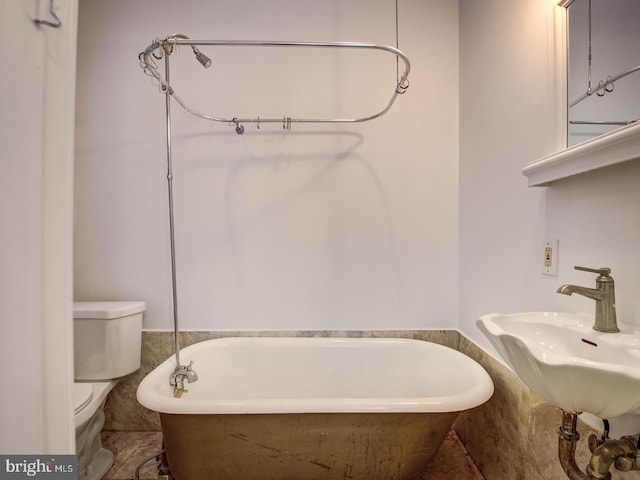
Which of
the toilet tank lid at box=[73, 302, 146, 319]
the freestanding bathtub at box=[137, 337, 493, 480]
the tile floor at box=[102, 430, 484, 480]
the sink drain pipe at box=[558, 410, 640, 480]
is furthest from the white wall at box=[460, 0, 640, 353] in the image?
the toilet tank lid at box=[73, 302, 146, 319]

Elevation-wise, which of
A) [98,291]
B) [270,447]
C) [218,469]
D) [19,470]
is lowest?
[218,469]

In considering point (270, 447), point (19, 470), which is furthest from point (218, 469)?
point (19, 470)

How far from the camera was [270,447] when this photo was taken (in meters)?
1.00

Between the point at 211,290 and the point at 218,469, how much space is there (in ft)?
2.76

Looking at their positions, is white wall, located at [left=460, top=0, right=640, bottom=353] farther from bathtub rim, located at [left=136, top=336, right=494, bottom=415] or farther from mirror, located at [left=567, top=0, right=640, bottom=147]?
bathtub rim, located at [left=136, top=336, right=494, bottom=415]

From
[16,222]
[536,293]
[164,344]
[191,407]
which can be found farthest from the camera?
[164,344]

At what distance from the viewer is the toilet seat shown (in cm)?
114

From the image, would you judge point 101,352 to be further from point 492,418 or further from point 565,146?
point 565,146

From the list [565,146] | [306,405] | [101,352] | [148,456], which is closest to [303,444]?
[306,405]

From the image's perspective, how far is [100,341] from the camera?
4.55 ft

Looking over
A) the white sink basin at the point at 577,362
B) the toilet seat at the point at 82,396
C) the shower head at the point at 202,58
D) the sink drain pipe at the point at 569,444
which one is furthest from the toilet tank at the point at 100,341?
the sink drain pipe at the point at 569,444

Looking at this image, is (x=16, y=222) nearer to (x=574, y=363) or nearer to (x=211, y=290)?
(x=574, y=363)

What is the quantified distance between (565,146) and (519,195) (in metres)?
0.25

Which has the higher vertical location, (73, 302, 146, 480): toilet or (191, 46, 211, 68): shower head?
(191, 46, 211, 68): shower head
